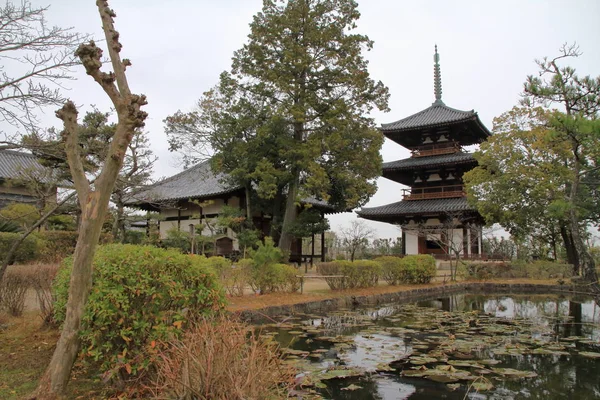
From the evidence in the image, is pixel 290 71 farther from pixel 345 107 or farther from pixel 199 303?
pixel 199 303

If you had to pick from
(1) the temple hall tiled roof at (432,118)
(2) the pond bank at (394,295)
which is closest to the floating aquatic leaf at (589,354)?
(2) the pond bank at (394,295)

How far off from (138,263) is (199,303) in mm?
724

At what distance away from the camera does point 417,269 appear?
15.8 metres

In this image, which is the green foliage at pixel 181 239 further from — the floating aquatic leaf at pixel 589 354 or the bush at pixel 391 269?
the floating aquatic leaf at pixel 589 354

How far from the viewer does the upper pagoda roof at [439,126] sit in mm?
24969

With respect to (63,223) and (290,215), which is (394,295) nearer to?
(290,215)

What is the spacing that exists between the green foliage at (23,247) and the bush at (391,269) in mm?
10346

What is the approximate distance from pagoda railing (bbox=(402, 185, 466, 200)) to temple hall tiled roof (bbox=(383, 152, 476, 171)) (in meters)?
1.53

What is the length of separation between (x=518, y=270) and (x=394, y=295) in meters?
9.76

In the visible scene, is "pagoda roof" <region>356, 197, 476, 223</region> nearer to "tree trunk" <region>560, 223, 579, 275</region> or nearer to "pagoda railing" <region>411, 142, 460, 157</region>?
"pagoda railing" <region>411, 142, 460, 157</region>

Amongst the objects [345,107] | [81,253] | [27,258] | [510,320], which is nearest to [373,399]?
[81,253]

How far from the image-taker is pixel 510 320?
31.2 feet

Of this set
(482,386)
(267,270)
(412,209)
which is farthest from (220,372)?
(412,209)

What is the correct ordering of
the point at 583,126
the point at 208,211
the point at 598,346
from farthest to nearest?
the point at 208,211 → the point at 598,346 → the point at 583,126
